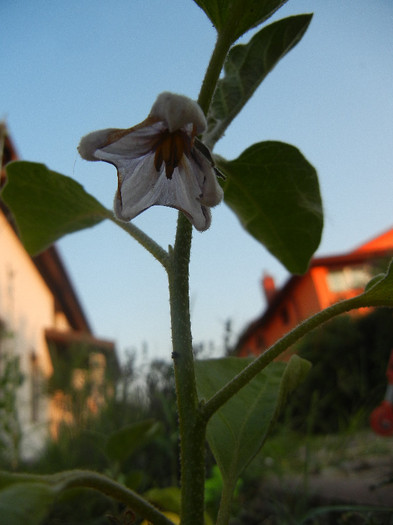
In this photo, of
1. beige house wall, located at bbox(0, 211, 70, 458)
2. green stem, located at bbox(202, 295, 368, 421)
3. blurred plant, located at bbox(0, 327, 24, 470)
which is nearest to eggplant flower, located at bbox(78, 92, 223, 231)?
green stem, located at bbox(202, 295, 368, 421)

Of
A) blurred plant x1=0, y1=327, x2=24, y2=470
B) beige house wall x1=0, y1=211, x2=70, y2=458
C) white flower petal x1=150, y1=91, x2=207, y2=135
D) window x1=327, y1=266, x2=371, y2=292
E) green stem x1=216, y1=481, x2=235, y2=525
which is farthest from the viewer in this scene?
window x1=327, y1=266, x2=371, y2=292

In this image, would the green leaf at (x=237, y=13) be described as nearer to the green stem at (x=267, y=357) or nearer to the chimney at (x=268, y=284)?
the green stem at (x=267, y=357)

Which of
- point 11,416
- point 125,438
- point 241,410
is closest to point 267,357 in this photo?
point 241,410

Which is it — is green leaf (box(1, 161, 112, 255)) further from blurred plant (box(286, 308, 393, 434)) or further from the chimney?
the chimney

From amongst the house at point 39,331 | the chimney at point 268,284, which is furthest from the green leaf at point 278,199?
the chimney at point 268,284

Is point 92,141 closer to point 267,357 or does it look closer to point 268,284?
point 267,357

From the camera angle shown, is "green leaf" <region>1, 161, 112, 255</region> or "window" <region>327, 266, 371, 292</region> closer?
"green leaf" <region>1, 161, 112, 255</region>
